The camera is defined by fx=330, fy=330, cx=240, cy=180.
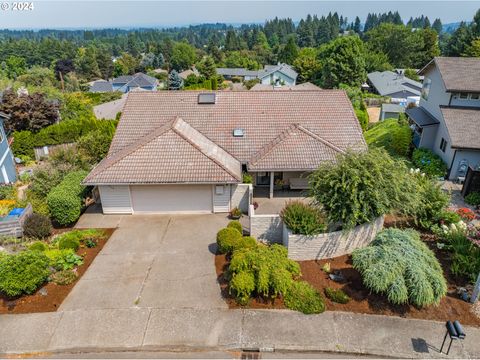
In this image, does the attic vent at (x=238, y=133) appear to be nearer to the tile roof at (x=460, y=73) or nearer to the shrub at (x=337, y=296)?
the shrub at (x=337, y=296)

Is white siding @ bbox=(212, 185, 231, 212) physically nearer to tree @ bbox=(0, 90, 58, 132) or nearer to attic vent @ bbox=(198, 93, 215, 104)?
attic vent @ bbox=(198, 93, 215, 104)

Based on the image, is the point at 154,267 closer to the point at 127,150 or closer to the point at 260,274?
the point at 260,274

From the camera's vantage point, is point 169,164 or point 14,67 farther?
point 14,67

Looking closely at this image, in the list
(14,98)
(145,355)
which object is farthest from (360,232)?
(14,98)

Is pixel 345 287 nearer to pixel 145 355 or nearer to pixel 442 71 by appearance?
pixel 145 355

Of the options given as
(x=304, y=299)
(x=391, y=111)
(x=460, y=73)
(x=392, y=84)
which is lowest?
(x=304, y=299)

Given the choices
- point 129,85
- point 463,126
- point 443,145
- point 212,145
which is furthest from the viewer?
point 129,85

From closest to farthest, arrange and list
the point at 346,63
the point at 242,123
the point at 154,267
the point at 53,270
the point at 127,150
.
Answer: the point at 53,270
the point at 154,267
the point at 127,150
the point at 242,123
the point at 346,63

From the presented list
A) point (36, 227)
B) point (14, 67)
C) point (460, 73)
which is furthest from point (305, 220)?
point (14, 67)
